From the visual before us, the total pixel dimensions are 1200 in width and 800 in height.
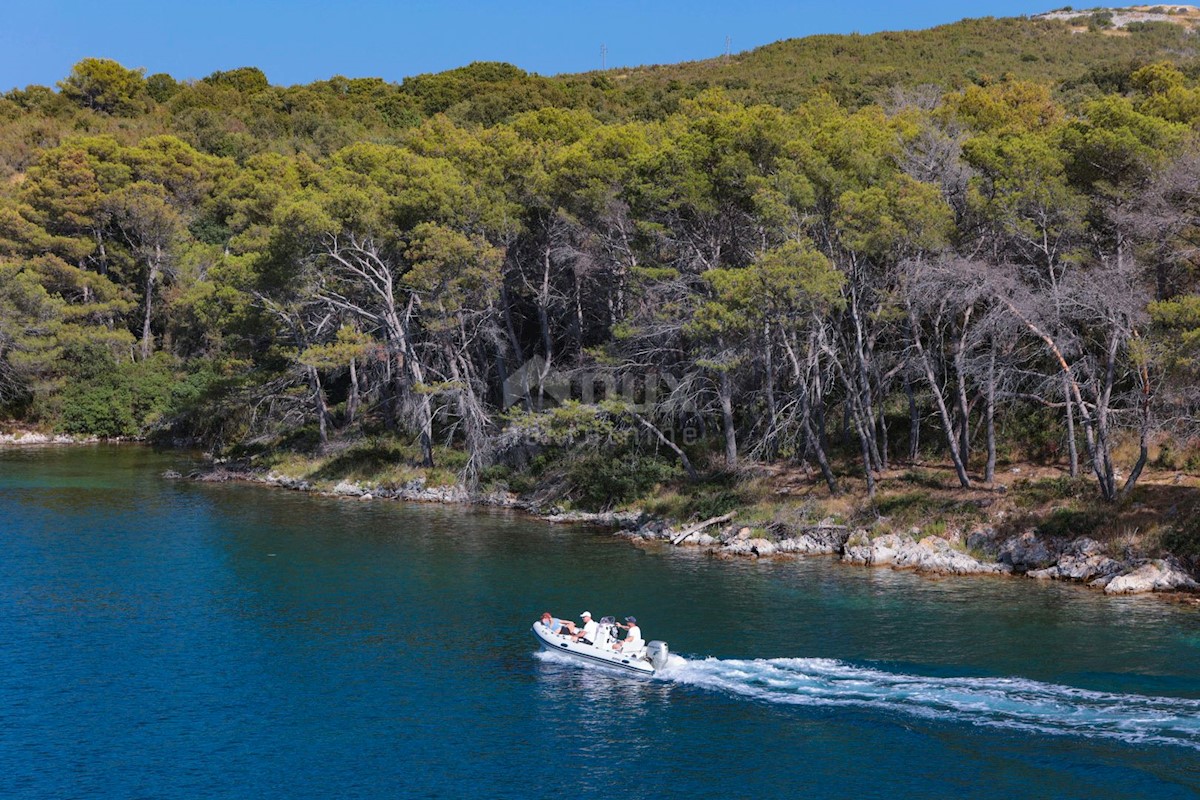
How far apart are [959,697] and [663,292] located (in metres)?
21.6

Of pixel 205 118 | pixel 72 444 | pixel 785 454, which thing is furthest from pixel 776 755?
pixel 205 118

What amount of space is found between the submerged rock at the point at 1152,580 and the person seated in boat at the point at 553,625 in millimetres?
15055

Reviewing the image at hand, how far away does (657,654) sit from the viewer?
2400 cm

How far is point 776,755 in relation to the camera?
19625 millimetres

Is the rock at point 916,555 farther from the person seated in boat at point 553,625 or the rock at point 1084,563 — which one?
the person seated in boat at point 553,625

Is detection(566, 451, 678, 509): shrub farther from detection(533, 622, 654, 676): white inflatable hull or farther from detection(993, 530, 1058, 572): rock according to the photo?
detection(533, 622, 654, 676): white inflatable hull

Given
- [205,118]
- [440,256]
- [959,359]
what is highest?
[205,118]

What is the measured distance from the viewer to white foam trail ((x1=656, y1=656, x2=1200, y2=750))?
2008 centimetres

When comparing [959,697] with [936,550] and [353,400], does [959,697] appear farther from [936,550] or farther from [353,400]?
[353,400]

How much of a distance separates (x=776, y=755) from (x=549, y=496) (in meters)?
24.1

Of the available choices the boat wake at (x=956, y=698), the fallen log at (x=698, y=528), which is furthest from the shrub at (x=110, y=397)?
the boat wake at (x=956, y=698)

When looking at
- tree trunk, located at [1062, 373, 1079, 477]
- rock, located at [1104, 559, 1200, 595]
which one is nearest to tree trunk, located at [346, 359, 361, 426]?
tree trunk, located at [1062, 373, 1079, 477]

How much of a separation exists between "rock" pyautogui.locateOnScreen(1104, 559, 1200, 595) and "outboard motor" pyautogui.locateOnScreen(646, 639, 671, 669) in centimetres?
1345

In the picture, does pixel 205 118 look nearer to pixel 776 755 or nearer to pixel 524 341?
pixel 524 341
